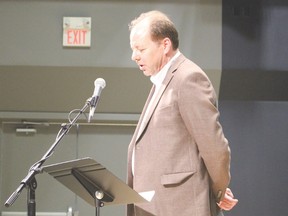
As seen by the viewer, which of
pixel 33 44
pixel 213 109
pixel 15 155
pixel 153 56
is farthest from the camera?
pixel 15 155

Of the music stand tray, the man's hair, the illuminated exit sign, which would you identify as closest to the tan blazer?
the music stand tray

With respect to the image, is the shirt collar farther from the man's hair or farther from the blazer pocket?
the blazer pocket

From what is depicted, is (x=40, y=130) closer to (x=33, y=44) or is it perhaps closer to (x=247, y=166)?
(x=33, y=44)

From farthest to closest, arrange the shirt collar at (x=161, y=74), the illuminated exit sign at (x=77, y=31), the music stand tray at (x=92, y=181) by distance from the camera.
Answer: the illuminated exit sign at (x=77, y=31), the shirt collar at (x=161, y=74), the music stand tray at (x=92, y=181)

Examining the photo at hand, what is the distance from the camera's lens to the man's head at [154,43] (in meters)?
2.68

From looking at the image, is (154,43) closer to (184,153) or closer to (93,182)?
(184,153)

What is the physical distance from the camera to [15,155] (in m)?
4.75

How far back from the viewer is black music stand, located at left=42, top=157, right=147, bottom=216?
93.6 inches

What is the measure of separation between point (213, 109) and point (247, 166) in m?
2.32

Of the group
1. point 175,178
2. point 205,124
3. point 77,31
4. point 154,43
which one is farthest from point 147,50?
point 77,31

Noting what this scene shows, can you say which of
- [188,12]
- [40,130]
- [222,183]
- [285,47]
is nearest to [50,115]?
[40,130]

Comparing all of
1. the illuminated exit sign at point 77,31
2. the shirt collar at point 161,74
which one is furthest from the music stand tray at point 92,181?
the illuminated exit sign at point 77,31

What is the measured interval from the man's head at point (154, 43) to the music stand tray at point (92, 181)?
59cm

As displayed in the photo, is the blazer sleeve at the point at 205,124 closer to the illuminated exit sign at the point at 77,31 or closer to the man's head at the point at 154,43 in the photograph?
the man's head at the point at 154,43
